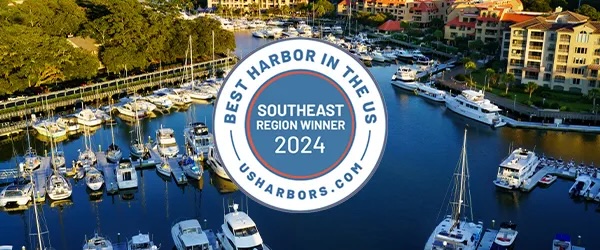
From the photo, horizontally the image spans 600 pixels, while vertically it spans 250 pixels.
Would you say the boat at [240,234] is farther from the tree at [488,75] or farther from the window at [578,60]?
the window at [578,60]

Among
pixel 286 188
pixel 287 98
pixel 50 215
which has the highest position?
pixel 287 98

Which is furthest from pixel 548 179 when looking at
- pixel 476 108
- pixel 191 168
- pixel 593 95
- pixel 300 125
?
pixel 300 125

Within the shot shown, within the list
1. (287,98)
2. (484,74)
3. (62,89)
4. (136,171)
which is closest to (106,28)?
(62,89)

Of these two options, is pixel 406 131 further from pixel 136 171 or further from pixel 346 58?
pixel 346 58

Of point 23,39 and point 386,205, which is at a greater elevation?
point 23,39

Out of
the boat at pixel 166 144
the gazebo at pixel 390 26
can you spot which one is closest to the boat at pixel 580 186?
the boat at pixel 166 144

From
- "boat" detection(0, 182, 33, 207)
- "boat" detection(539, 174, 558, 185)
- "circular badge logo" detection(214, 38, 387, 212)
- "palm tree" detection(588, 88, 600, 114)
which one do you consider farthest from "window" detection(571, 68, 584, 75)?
"circular badge logo" detection(214, 38, 387, 212)

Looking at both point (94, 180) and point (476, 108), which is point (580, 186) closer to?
point (476, 108)
